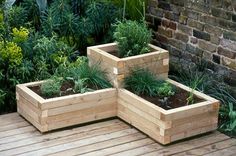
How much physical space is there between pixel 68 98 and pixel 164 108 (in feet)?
2.69

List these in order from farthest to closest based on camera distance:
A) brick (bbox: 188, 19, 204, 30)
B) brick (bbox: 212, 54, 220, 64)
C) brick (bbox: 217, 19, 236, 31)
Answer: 1. brick (bbox: 188, 19, 204, 30)
2. brick (bbox: 212, 54, 220, 64)
3. brick (bbox: 217, 19, 236, 31)

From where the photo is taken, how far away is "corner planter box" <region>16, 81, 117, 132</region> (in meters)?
4.93

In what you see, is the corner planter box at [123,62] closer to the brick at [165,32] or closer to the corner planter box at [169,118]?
the corner planter box at [169,118]

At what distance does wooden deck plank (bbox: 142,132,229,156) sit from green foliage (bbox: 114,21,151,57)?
0.98 m

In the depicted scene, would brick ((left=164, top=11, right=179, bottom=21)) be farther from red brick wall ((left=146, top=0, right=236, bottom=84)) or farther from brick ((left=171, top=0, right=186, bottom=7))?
brick ((left=171, top=0, right=186, bottom=7))

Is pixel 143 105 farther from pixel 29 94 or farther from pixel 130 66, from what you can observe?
pixel 29 94

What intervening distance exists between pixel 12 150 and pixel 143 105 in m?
1.14

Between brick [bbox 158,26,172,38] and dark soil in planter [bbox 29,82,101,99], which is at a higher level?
brick [bbox 158,26,172,38]

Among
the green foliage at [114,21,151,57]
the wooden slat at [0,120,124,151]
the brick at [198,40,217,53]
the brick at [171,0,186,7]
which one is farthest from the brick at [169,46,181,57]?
the wooden slat at [0,120,124,151]

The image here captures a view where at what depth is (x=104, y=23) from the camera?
632cm

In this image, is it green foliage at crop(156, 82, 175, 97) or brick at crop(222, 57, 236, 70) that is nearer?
green foliage at crop(156, 82, 175, 97)

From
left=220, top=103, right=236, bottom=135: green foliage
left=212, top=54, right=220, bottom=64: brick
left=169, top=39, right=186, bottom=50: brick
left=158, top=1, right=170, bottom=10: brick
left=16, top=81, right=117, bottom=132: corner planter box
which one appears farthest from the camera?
left=158, top=1, right=170, bottom=10: brick

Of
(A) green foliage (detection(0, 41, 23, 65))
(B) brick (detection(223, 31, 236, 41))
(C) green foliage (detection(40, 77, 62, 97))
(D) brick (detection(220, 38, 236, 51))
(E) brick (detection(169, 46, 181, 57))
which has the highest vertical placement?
(B) brick (detection(223, 31, 236, 41))

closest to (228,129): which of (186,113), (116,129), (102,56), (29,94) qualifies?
(186,113)
